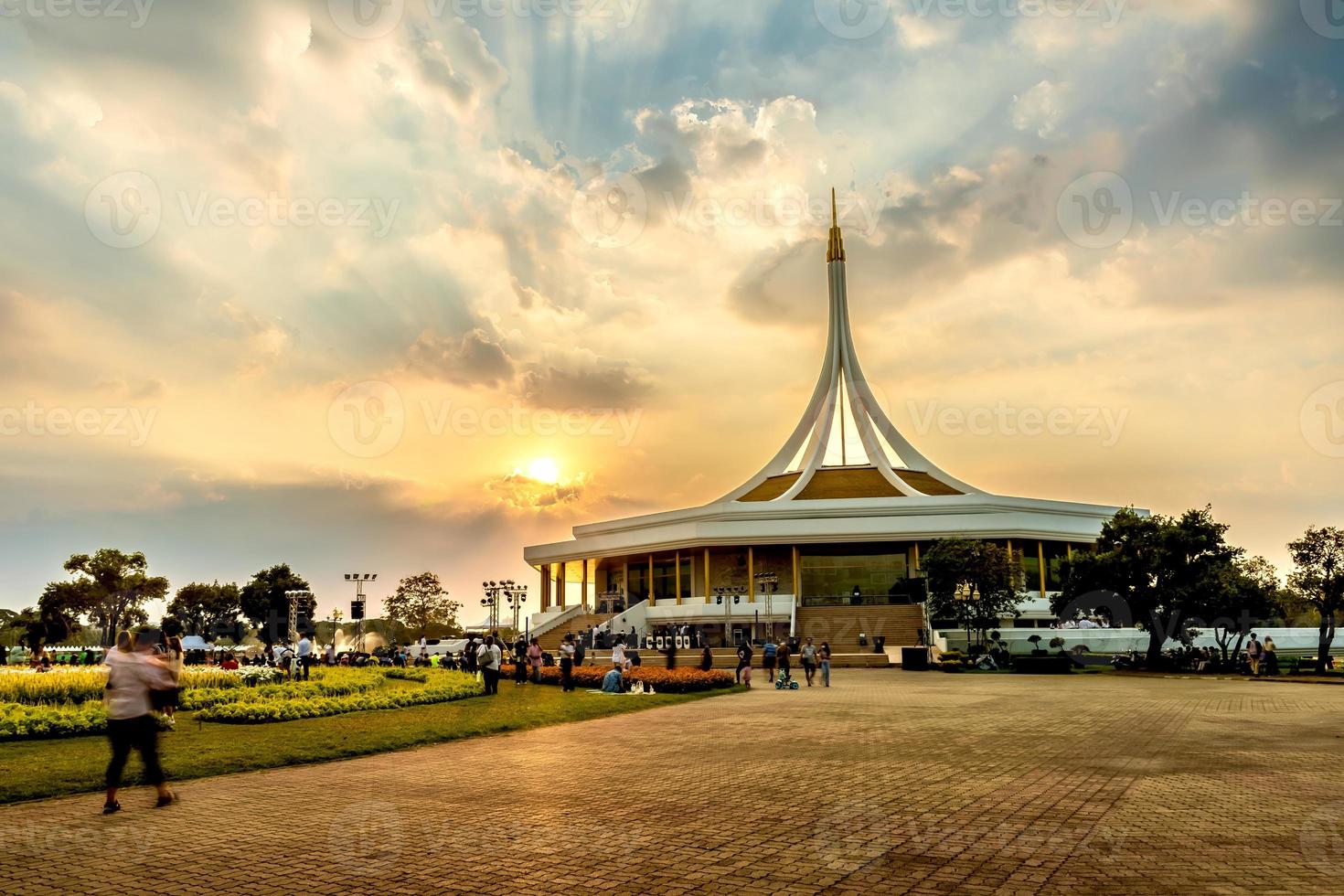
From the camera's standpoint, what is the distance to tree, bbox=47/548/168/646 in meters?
59.5

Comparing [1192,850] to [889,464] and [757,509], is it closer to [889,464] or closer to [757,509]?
[757,509]

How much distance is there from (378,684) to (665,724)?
952 cm

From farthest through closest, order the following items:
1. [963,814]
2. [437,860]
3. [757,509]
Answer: [757,509]
[963,814]
[437,860]

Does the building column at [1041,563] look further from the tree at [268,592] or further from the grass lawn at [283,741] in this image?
the tree at [268,592]

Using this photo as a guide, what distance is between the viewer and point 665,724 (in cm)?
1598

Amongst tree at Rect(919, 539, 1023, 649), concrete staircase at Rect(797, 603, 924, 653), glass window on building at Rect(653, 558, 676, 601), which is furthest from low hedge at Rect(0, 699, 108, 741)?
glass window on building at Rect(653, 558, 676, 601)

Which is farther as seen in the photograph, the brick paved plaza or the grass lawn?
the grass lawn

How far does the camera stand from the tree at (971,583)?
3828cm

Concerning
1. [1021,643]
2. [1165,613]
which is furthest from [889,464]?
[1165,613]

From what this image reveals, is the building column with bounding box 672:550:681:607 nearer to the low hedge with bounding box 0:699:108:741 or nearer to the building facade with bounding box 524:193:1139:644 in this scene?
the building facade with bounding box 524:193:1139:644

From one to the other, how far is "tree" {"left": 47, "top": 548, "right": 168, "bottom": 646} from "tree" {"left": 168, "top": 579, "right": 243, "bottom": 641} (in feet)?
47.7

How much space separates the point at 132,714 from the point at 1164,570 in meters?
33.0

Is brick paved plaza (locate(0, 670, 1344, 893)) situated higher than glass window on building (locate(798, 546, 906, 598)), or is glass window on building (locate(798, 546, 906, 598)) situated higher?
glass window on building (locate(798, 546, 906, 598))

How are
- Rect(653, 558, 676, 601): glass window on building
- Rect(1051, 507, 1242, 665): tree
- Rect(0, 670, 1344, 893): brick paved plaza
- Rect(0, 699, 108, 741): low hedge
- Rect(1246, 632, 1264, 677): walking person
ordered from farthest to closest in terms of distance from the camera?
Rect(653, 558, 676, 601): glass window on building < Rect(1051, 507, 1242, 665): tree < Rect(1246, 632, 1264, 677): walking person < Rect(0, 699, 108, 741): low hedge < Rect(0, 670, 1344, 893): brick paved plaza
